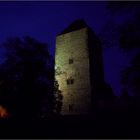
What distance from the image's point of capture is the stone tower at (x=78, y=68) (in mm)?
26266

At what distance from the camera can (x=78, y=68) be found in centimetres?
2802

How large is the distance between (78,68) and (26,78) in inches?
427

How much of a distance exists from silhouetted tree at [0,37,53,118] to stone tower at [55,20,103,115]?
6364 mm

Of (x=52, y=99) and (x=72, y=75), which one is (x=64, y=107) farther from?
(x=52, y=99)

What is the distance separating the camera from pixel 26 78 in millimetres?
18266

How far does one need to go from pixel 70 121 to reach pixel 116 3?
7.96 metres

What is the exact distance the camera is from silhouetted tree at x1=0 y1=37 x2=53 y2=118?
55.7 ft

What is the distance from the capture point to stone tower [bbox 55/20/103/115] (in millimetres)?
26266

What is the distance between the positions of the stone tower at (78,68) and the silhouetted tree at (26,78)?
6364mm

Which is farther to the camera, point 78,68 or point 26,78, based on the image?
point 78,68

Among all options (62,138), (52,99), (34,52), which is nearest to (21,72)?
(34,52)

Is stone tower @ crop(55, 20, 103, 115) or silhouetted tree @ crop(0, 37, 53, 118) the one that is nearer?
silhouetted tree @ crop(0, 37, 53, 118)

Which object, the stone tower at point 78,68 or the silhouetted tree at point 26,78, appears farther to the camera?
the stone tower at point 78,68

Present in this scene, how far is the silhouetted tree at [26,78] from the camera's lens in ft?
55.7
